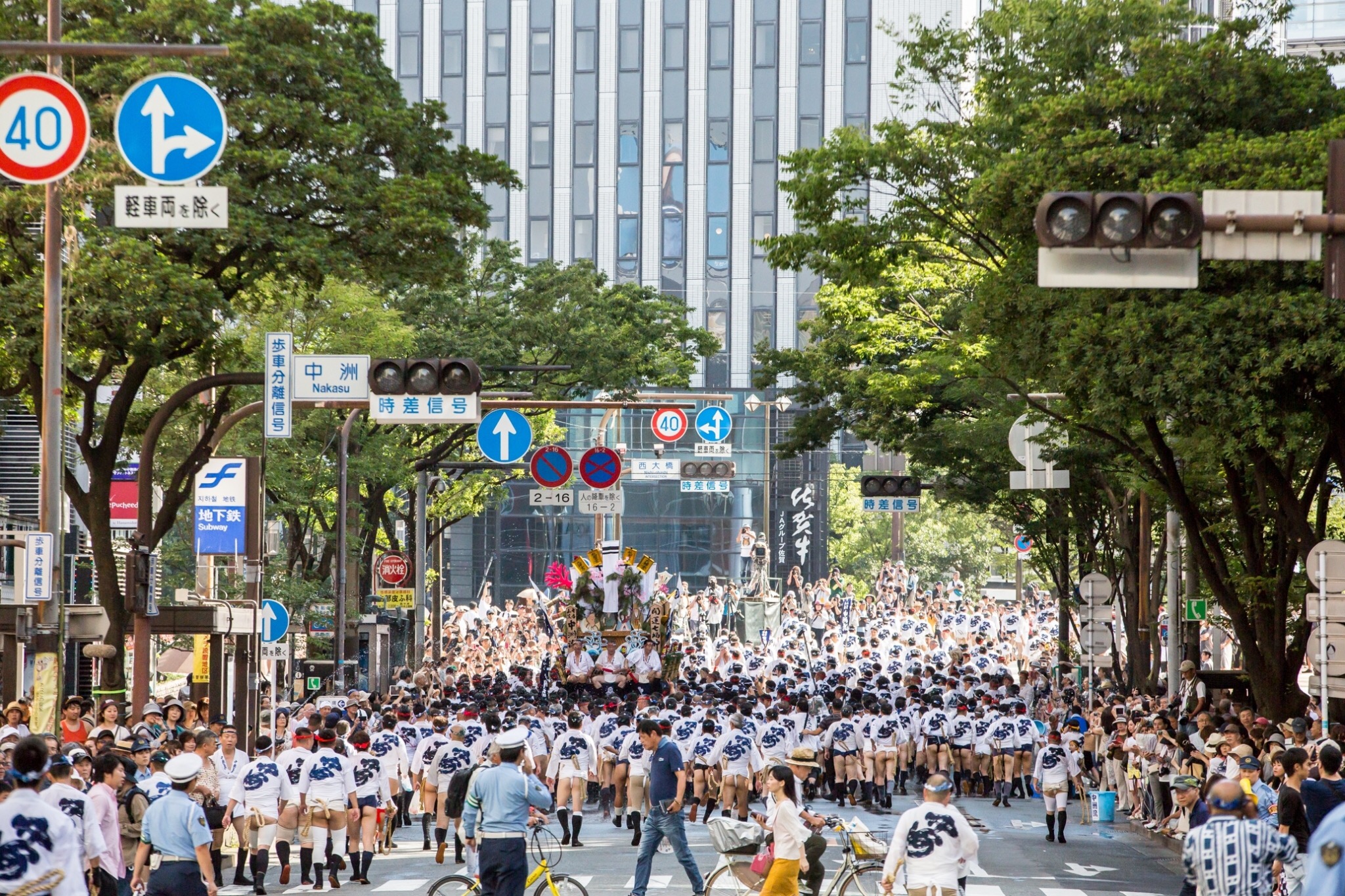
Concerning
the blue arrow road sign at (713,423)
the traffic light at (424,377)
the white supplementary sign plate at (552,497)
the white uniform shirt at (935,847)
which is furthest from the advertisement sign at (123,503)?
the white uniform shirt at (935,847)

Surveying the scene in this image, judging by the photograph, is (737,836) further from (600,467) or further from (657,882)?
(600,467)

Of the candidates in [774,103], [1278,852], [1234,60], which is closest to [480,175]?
[1234,60]

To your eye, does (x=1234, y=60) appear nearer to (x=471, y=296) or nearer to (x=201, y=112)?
(x=201, y=112)

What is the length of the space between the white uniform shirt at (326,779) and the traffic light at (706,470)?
23.3 meters

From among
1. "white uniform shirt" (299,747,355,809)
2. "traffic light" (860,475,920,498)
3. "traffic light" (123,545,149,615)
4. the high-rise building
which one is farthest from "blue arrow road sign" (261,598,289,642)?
the high-rise building

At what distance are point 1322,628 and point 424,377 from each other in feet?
29.5

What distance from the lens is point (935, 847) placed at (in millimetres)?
11297

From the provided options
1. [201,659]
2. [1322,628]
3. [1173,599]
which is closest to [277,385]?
[201,659]

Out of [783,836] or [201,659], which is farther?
[201,659]

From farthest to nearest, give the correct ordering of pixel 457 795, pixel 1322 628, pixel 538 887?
Result: pixel 1322 628 < pixel 457 795 < pixel 538 887

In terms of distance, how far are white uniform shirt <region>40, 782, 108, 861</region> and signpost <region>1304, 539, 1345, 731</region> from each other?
10.8 meters

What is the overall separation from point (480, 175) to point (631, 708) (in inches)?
339

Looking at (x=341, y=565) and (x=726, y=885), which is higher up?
(x=341, y=565)

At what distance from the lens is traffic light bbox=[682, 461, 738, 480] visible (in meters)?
40.0
